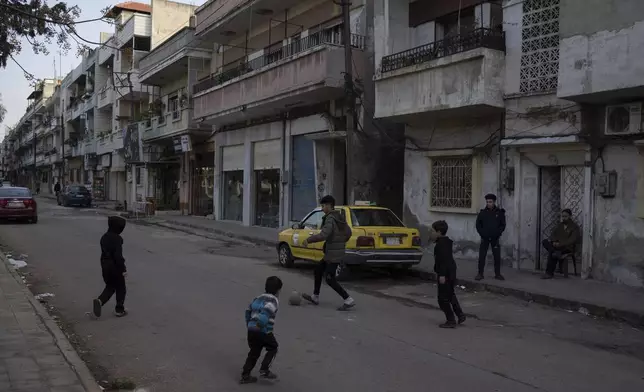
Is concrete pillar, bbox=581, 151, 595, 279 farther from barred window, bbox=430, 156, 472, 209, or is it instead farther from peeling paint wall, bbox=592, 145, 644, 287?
barred window, bbox=430, 156, 472, 209

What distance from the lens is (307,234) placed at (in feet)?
43.0

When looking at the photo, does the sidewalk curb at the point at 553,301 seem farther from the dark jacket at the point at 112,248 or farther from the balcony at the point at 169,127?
the balcony at the point at 169,127

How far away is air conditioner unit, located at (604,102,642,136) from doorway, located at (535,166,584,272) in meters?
1.33

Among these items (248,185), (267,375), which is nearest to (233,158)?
(248,185)

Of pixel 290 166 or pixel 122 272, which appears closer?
pixel 122 272

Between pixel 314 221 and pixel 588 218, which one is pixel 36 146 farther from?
pixel 588 218

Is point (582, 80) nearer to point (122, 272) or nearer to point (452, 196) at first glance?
point (452, 196)

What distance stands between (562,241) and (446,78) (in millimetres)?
4473

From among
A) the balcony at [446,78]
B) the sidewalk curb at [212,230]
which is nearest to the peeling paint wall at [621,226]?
the balcony at [446,78]

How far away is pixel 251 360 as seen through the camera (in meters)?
5.51

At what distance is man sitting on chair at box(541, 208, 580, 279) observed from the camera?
1159 centimetres

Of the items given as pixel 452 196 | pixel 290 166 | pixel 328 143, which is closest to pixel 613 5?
pixel 452 196

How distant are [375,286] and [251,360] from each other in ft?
21.3

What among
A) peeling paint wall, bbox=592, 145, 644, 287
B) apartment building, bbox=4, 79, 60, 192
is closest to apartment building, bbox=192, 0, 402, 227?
peeling paint wall, bbox=592, 145, 644, 287
